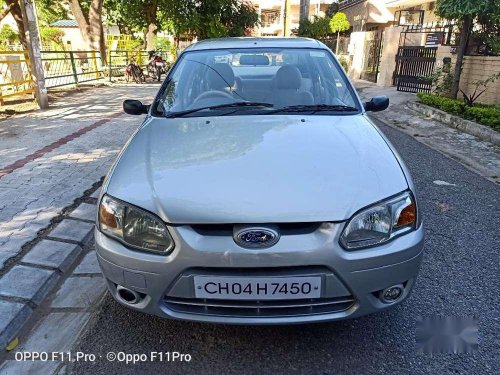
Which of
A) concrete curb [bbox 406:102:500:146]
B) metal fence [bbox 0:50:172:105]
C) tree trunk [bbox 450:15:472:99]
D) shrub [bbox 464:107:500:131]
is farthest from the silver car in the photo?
tree trunk [bbox 450:15:472:99]

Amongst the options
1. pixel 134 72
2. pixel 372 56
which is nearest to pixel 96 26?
pixel 134 72

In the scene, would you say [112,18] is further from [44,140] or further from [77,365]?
[77,365]

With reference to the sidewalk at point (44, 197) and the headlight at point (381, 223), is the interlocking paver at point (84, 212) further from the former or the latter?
the headlight at point (381, 223)

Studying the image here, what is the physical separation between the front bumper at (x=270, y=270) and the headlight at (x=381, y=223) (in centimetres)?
4

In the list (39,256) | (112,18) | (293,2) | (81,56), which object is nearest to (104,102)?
(81,56)

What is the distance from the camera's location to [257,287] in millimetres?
1828

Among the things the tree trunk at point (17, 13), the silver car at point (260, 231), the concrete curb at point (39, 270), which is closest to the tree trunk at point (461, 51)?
the silver car at point (260, 231)

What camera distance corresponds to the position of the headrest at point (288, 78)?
3.18m

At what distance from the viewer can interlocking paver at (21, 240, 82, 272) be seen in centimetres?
293

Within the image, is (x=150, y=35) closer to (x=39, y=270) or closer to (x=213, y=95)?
(x=213, y=95)

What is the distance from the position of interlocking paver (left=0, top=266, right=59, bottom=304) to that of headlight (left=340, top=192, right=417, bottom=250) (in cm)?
202

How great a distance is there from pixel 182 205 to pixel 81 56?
14.9 m

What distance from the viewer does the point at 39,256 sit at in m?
3.00

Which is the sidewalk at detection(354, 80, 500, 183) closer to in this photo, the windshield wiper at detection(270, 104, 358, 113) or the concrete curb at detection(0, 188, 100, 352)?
the windshield wiper at detection(270, 104, 358, 113)
